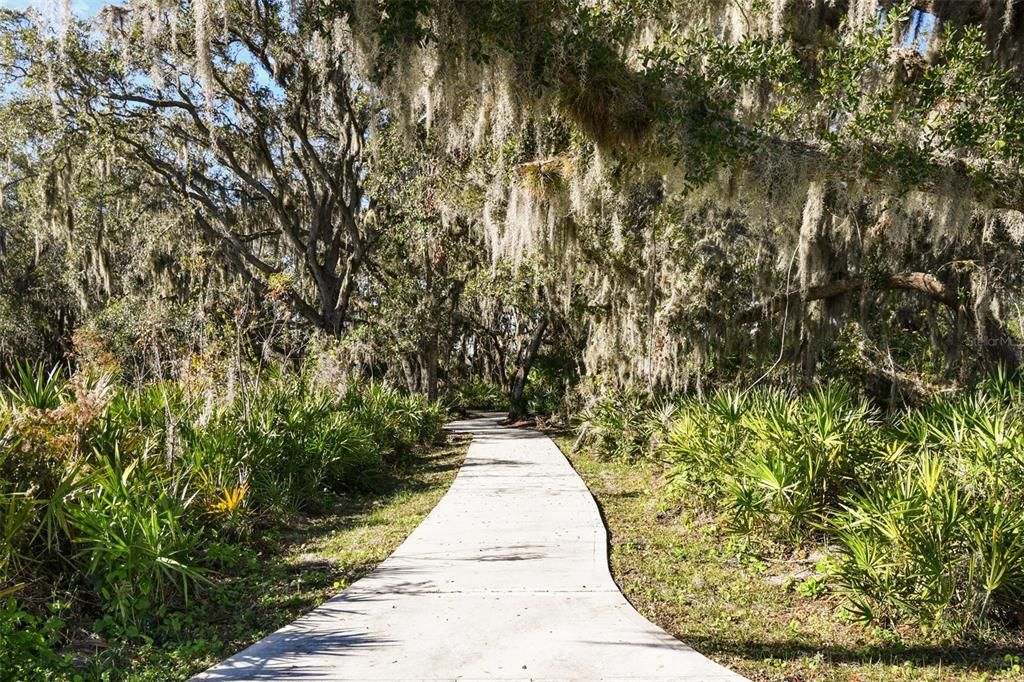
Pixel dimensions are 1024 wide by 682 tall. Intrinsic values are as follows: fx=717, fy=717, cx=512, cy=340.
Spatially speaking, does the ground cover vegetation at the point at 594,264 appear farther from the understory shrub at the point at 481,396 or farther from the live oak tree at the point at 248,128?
the understory shrub at the point at 481,396

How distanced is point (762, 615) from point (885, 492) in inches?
49.5

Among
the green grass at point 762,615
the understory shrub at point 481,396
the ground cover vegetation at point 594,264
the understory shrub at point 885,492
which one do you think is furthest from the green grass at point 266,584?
the understory shrub at point 481,396

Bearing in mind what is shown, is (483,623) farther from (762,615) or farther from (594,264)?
(594,264)

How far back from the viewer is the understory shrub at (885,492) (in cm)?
422

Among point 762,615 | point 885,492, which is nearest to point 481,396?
point 885,492

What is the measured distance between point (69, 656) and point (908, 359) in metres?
13.5

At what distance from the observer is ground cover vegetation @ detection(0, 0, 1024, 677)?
468cm

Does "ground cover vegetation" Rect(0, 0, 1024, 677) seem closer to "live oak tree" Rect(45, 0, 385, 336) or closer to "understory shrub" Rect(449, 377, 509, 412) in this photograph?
"live oak tree" Rect(45, 0, 385, 336)

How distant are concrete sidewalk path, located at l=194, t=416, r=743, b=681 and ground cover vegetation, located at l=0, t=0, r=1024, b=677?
113cm

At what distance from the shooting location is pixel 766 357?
11938 millimetres

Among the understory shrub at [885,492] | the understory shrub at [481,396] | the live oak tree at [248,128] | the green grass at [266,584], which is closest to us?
the green grass at [266,584]

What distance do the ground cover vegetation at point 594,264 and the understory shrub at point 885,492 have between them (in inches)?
1.1

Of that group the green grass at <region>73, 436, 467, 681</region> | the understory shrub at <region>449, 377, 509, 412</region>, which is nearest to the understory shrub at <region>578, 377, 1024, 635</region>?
the green grass at <region>73, 436, 467, 681</region>

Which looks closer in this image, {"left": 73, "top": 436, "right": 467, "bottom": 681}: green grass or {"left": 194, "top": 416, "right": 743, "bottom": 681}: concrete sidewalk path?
{"left": 194, "top": 416, "right": 743, "bottom": 681}: concrete sidewalk path
